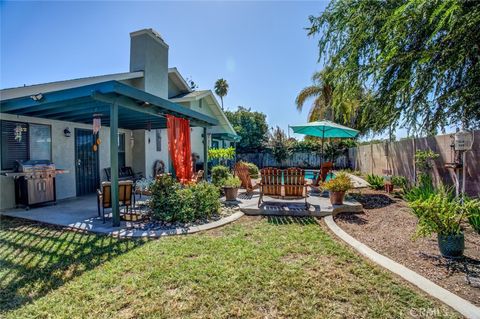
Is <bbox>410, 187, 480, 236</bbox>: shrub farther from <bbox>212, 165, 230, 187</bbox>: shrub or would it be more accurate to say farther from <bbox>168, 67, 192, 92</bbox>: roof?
<bbox>168, 67, 192, 92</bbox>: roof

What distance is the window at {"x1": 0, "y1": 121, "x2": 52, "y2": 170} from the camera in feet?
23.6

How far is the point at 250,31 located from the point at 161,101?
19.5 feet

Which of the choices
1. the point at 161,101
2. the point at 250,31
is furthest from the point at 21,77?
the point at 250,31

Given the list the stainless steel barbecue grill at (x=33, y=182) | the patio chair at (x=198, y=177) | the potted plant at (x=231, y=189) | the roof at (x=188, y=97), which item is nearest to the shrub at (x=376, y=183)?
the potted plant at (x=231, y=189)

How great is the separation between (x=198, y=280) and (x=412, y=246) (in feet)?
12.1

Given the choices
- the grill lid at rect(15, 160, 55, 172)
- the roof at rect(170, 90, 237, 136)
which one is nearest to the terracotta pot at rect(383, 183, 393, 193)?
the roof at rect(170, 90, 237, 136)

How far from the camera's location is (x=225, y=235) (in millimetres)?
5062

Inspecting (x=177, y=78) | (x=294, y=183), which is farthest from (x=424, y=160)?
(x=177, y=78)

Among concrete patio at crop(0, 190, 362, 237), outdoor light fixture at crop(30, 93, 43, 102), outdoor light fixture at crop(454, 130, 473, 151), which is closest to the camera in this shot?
concrete patio at crop(0, 190, 362, 237)

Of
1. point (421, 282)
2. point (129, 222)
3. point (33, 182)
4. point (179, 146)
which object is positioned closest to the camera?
point (421, 282)

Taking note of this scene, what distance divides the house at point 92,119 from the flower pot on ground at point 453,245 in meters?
6.16

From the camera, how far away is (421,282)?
307 centimetres

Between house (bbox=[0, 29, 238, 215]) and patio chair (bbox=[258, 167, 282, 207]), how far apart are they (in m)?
3.48

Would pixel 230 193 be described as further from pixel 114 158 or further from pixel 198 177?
pixel 114 158
